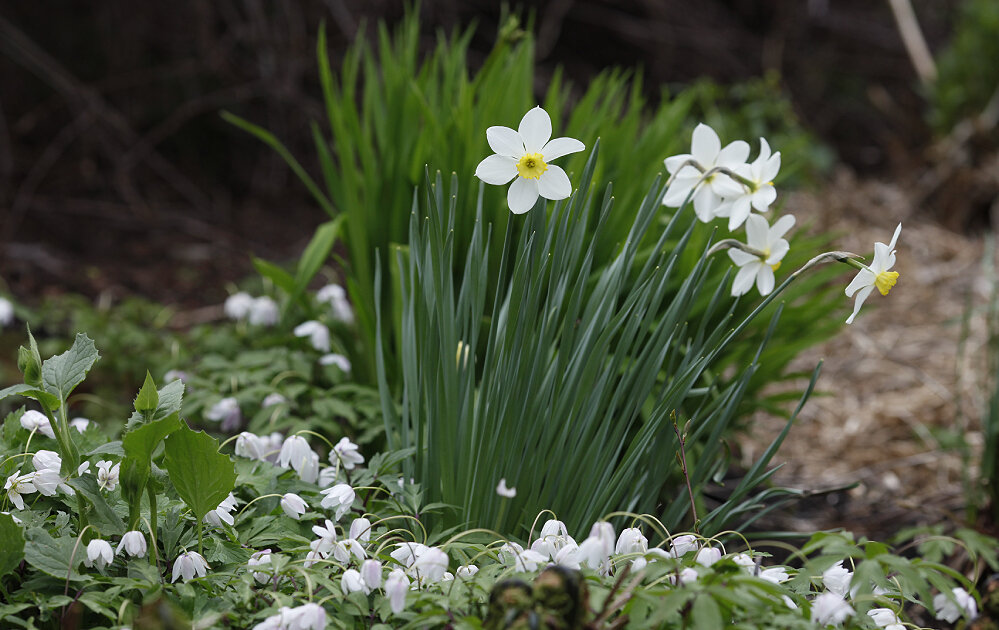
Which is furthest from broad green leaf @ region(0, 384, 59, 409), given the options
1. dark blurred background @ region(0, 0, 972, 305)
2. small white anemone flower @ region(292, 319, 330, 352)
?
dark blurred background @ region(0, 0, 972, 305)

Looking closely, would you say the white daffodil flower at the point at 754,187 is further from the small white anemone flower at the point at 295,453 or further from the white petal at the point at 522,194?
the small white anemone flower at the point at 295,453

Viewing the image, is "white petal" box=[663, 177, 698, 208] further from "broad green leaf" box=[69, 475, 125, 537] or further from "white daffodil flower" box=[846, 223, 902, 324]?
"broad green leaf" box=[69, 475, 125, 537]

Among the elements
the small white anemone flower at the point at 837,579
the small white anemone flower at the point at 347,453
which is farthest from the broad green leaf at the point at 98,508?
the small white anemone flower at the point at 837,579

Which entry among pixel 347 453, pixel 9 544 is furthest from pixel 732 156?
pixel 9 544

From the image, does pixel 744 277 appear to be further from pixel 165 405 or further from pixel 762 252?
pixel 165 405

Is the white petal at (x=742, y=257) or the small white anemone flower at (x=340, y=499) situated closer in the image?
the small white anemone flower at (x=340, y=499)
